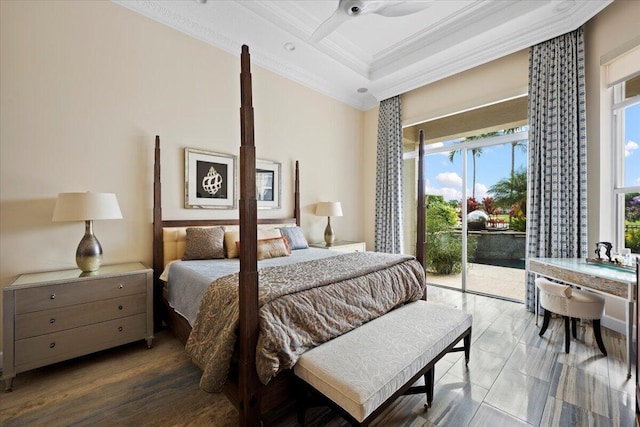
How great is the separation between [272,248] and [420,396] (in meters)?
1.87

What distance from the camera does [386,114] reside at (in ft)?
16.4

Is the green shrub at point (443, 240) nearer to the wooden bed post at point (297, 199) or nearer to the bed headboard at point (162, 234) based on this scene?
the wooden bed post at point (297, 199)

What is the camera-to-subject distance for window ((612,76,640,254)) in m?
2.82

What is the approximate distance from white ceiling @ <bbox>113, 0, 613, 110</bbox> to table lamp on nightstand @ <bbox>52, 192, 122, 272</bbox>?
199cm

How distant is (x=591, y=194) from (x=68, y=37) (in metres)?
5.41

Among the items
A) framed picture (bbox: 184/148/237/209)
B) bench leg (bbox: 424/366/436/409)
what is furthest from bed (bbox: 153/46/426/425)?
framed picture (bbox: 184/148/237/209)

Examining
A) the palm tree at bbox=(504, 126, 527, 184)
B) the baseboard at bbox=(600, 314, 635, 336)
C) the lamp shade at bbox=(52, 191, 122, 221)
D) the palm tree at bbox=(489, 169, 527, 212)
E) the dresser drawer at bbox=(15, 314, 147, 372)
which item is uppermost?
the palm tree at bbox=(504, 126, 527, 184)

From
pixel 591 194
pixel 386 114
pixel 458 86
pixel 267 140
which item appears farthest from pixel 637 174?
pixel 267 140

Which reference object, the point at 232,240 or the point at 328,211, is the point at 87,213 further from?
the point at 328,211

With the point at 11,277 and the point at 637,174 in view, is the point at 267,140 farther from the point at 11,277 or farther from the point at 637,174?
the point at 637,174

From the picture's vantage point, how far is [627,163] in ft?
9.62

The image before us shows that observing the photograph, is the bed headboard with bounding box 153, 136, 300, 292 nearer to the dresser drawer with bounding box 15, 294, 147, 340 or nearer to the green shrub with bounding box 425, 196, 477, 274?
the dresser drawer with bounding box 15, 294, 147, 340

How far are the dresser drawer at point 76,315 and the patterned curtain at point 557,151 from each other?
4.28 metres

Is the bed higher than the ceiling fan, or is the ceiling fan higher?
the ceiling fan
